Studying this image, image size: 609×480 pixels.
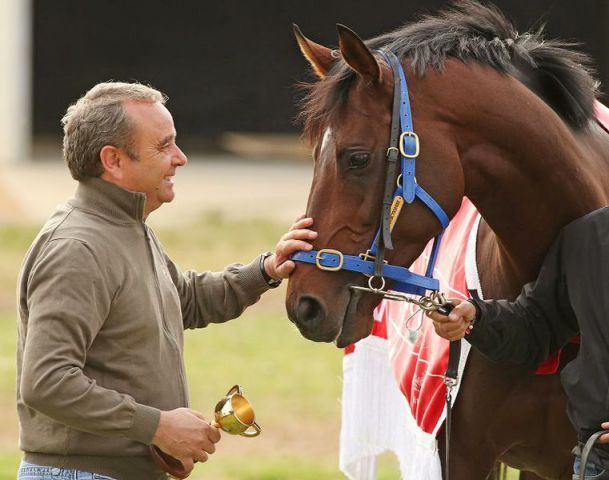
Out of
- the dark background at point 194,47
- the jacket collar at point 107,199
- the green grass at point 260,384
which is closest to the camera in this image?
the jacket collar at point 107,199

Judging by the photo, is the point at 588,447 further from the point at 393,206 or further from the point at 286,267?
the point at 286,267

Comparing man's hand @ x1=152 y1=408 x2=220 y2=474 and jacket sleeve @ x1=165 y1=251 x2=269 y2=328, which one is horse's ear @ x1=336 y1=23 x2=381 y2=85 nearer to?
jacket sleeve @ x1=165 y1=251 x2=269 y2=328

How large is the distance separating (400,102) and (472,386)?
2.95ft

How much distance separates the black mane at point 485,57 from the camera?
9.76ft

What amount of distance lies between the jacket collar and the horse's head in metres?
0.43

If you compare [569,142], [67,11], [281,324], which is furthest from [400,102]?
[67,11]

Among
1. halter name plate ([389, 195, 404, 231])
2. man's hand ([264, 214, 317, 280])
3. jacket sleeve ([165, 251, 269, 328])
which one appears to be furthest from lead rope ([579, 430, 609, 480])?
jacket sleeve ([165, 251, 269, 328])

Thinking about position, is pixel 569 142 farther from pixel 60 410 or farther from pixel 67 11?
pixel 67 11

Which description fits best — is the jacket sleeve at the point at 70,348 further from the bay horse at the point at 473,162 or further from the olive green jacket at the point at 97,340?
the bay horse at the point at 473,162

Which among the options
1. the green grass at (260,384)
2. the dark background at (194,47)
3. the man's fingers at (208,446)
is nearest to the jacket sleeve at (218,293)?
the man's fingers at (208,446)

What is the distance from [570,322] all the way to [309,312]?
70 centimetres

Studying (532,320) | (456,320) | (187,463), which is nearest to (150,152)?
(187,463)

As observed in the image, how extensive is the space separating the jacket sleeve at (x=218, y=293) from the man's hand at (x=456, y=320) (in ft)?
1.92

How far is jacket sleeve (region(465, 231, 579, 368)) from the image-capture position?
3.01 meters
